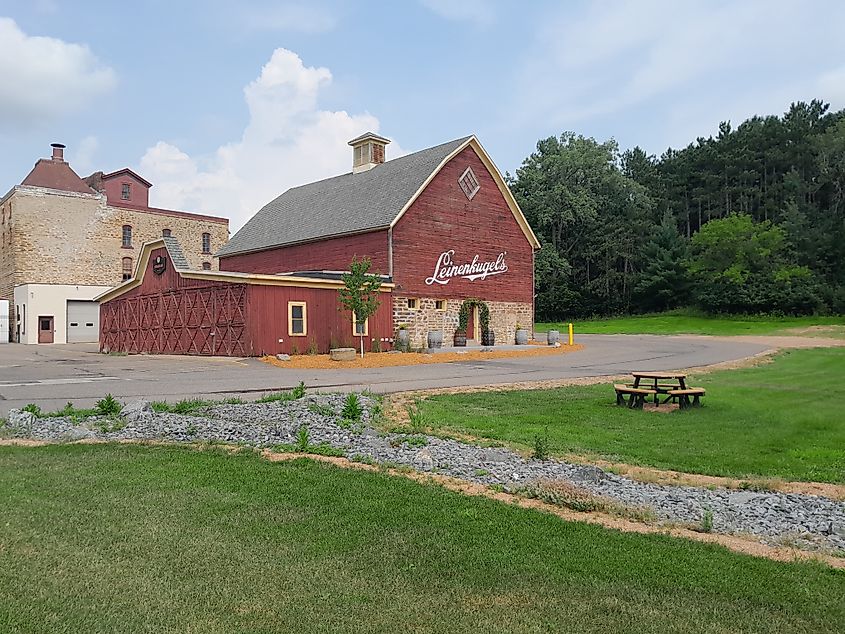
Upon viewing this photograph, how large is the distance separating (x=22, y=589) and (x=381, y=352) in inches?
864

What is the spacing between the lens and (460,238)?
3102cm

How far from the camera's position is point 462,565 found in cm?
436

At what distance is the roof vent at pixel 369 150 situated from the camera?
36.9 metres

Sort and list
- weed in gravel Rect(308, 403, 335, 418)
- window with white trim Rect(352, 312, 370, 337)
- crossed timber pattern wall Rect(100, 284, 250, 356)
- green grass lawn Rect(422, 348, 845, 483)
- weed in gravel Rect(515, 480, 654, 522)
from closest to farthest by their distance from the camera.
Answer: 1. weed in gravel Rect(515, 480, 654, 522)
2. green grass lawn Rect(422, 348, 845, 483)
3. weed in gravel Rect(308, 403, 335, 418)
4. crossed timber pattern wall Rect(100, 284, 250, 356)
5. window with white trim Rect(352, 312, 370, 337)

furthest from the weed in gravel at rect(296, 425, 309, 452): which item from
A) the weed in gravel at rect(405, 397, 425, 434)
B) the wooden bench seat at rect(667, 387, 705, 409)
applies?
the wooden bench seat at rect(667, 387, 705, 409)

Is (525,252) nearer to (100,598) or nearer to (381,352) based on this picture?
(381,352)

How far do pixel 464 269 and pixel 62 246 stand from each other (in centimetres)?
2702

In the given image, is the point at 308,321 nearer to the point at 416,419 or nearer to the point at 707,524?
the point at 416,419

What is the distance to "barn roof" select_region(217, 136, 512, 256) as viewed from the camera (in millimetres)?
29542

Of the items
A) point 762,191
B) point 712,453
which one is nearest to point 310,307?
point 712,453

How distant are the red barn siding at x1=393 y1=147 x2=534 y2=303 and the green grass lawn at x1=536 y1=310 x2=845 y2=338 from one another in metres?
14.0

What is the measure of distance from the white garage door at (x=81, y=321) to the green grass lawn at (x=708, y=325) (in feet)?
103

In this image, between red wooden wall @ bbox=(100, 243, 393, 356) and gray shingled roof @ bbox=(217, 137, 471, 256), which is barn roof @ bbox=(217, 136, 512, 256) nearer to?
gray shingled roof @ bbox=(217, 137, 471, 256)

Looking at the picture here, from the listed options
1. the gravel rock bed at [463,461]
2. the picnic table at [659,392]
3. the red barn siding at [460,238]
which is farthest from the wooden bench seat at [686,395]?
the red barn siding at [460,238]
